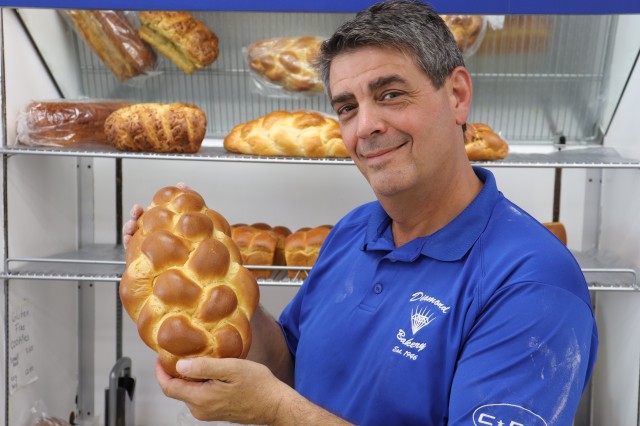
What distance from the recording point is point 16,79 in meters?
2.19

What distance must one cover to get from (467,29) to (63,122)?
48.6 inches

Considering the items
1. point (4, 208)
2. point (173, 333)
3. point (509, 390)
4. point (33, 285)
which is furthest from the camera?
point (33, 285)

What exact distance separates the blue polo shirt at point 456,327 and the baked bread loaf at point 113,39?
4.11ft

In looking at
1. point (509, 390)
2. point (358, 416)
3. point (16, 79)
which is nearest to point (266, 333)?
point (358, 416)

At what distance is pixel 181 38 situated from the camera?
2330 mm

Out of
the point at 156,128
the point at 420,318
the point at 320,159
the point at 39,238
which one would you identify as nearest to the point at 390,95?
the point at 420,318

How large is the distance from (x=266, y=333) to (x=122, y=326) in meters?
1.26

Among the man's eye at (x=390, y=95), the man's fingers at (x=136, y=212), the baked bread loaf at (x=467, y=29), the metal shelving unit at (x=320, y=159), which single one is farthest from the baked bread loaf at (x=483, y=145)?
the man's fingers at (x=136, y=212)

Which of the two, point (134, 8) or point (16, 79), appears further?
point (16, 79)

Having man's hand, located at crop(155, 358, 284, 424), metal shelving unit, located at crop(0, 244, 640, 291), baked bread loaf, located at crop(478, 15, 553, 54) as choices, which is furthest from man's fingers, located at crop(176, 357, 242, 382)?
baked bread loaf, located at crop(478, 15, 553, 54)

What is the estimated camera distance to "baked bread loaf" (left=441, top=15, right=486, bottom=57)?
2252mm

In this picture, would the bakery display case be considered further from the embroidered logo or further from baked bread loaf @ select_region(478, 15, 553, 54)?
the embroidered logo

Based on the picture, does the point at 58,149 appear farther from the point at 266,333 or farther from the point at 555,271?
the point at 555,271

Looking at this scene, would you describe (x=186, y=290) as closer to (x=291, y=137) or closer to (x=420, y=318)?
(x=420, y=318)
